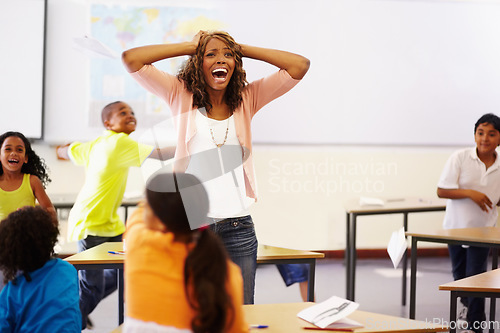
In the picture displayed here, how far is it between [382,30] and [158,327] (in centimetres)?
506

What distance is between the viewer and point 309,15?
222 inches

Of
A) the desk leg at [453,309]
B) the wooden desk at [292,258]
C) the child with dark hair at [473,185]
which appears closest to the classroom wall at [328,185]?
the child with dark hair at [473,185]

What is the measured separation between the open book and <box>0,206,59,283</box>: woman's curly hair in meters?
0.86

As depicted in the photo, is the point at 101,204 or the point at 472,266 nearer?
the point at 101,204

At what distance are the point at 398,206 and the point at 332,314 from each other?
294cm

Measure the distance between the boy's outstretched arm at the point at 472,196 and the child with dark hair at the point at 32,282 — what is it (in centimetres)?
280

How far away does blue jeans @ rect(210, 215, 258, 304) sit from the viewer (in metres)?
1.88

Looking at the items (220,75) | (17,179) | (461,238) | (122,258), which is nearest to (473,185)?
(461,238)

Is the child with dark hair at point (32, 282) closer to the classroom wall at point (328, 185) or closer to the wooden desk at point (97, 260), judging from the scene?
the wooden desk at point (97, 260)

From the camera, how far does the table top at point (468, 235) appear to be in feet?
10.6

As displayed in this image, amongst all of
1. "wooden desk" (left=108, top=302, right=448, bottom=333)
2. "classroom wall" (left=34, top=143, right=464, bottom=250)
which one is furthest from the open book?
"classroom wall" (left=34, top=143, right=464, bottom=250)

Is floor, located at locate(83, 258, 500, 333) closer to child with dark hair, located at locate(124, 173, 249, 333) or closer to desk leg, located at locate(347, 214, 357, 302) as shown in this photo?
desk leg, located at locate(347, 214, 357, 302)

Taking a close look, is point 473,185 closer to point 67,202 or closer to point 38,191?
point 38,191

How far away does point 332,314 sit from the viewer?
178 cm
